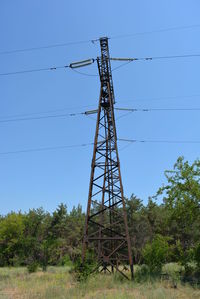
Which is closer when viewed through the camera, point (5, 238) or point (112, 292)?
point (112, 292)

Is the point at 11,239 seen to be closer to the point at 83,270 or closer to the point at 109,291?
the point at 83,270

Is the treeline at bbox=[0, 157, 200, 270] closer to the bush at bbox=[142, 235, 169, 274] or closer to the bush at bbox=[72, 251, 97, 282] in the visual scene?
the bush at bbox=[142, 235, 169, 274]

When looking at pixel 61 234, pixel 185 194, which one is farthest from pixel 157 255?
pixel 61 234

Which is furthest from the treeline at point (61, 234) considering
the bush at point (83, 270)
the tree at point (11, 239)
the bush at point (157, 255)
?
the bush at point (83, 270)

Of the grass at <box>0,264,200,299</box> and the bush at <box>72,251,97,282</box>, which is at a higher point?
the bush at <box>72,251,97,282</box>

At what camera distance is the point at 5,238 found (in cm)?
4181

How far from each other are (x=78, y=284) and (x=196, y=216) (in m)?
8.14

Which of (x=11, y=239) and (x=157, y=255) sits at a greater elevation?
(x=157, y=255)

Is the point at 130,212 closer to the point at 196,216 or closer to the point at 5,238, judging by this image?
the point at 5,238

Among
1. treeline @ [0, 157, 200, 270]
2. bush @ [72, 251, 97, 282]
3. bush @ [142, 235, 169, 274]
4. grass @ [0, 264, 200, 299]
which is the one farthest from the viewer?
treeline @ [0, 157, 200, 270]

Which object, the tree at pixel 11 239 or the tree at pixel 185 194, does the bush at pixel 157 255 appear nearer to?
the tree at pixel 185 194

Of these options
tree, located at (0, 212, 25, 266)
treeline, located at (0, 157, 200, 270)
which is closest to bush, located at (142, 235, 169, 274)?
treeline, located at (0, 157, 200, 270)

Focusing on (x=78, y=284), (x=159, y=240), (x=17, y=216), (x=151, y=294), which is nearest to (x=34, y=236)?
(x=17, y=216)

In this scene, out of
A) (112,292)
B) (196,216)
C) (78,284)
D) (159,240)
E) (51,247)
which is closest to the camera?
(112,292)
